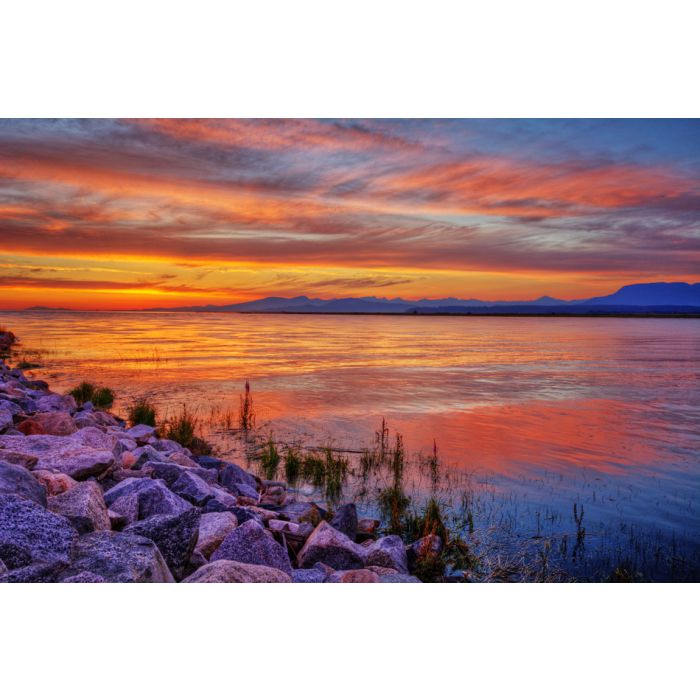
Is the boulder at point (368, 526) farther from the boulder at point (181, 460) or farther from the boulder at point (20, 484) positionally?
the boulder at point (20, 484)

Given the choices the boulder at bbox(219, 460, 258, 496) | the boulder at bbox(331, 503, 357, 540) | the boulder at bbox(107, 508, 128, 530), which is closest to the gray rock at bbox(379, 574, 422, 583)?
the boulder at bbox(331, 503, 357, 540)

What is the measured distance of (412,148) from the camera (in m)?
10.4

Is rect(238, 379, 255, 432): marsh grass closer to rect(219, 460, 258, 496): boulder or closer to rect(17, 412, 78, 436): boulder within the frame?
rect(219, 460, 258, 496): boulder

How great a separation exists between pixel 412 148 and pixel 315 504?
22.7 ft

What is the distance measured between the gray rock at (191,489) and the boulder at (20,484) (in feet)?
5.45

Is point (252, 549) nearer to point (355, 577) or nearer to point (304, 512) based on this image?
point (355, 577)

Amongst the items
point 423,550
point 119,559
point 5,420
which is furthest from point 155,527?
point 5,420

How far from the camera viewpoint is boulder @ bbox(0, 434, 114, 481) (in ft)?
18.9

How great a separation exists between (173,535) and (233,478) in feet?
10.5

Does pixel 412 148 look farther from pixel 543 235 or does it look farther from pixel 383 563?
pixel 383 563

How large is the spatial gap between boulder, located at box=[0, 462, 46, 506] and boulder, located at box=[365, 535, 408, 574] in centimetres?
301

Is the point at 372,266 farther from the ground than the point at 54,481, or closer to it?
farther from the ground
